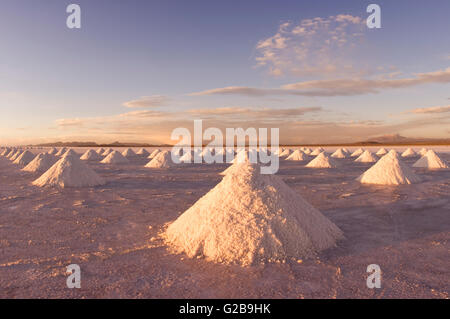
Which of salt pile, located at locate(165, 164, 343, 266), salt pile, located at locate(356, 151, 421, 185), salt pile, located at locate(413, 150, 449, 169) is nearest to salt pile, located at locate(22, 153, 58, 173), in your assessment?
salt pile, located at locate(165, 164, 343, 266)

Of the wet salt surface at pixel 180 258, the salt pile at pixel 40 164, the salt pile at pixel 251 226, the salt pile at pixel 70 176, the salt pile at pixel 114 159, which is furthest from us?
the salt pile at pixel 114 159

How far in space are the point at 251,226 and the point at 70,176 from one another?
1193 centimetres

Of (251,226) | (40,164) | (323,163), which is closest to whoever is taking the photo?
(251,226)

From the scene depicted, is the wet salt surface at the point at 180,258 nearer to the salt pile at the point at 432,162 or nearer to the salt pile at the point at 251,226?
the salt pile at the point at 251,226

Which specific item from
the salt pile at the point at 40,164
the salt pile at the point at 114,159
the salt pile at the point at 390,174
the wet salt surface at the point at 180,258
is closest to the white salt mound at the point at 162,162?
the salt pile at the point at 114,159

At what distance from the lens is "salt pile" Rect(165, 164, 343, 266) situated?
5.14 meters

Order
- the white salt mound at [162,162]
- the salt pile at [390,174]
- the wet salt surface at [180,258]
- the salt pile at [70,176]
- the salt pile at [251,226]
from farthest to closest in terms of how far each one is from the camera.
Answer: the white salt mound at [162,162] < the salt pile at [390,174] < the salt pile at [70,176] < the salt pile at [251,226] < the wet salt surface at [180,258]

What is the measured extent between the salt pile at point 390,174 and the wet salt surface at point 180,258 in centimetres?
475

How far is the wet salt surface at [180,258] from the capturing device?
4129mm

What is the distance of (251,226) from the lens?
5.37 metres

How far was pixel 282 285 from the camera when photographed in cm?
423

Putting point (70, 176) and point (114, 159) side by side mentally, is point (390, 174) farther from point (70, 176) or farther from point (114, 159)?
point (114, 159)

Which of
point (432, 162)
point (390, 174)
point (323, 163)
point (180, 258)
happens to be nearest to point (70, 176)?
point (180, 258)
